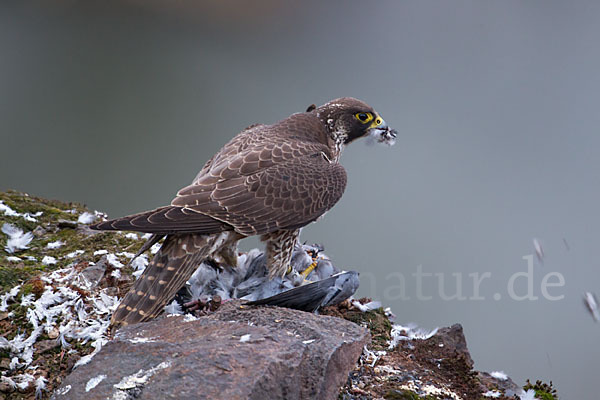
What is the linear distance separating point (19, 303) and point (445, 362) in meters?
2.29

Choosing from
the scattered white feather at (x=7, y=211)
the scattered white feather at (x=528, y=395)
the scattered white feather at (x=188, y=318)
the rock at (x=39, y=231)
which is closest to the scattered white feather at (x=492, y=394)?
the scattered white feather at (x=528, y=395)

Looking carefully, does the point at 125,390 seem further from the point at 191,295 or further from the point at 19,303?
the point at 19,303

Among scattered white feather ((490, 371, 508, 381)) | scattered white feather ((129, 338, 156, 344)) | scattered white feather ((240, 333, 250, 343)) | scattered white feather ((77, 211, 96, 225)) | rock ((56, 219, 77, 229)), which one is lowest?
scattered white feather ((129, 338, 156, 344))

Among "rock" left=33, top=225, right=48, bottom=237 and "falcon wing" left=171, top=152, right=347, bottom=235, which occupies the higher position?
"falcon wing" left=171, top=152, right=347, bottom=235

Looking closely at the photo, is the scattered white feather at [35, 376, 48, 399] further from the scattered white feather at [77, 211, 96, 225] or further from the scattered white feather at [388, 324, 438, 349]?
the scattered white feather at [77, 211, 96, 225]

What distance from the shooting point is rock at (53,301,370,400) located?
2.01m

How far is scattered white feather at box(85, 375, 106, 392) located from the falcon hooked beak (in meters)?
2.29

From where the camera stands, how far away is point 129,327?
2445 millimetres

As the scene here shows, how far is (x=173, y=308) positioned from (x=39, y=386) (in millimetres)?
668

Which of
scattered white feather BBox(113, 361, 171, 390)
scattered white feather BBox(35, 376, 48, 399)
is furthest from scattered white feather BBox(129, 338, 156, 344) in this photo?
scattered white feather BBox(35, 376, 48, 399)

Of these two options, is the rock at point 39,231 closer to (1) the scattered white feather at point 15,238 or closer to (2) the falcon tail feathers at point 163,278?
(1) the scattered white feather at point 15,238

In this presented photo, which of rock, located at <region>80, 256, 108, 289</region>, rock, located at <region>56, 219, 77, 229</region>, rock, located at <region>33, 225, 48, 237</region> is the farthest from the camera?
rock, located at <region>56, 219, 77, 229</region>

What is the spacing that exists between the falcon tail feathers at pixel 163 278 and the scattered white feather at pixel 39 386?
1.18 feet

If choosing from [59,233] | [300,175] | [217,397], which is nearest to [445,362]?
[300,175]
